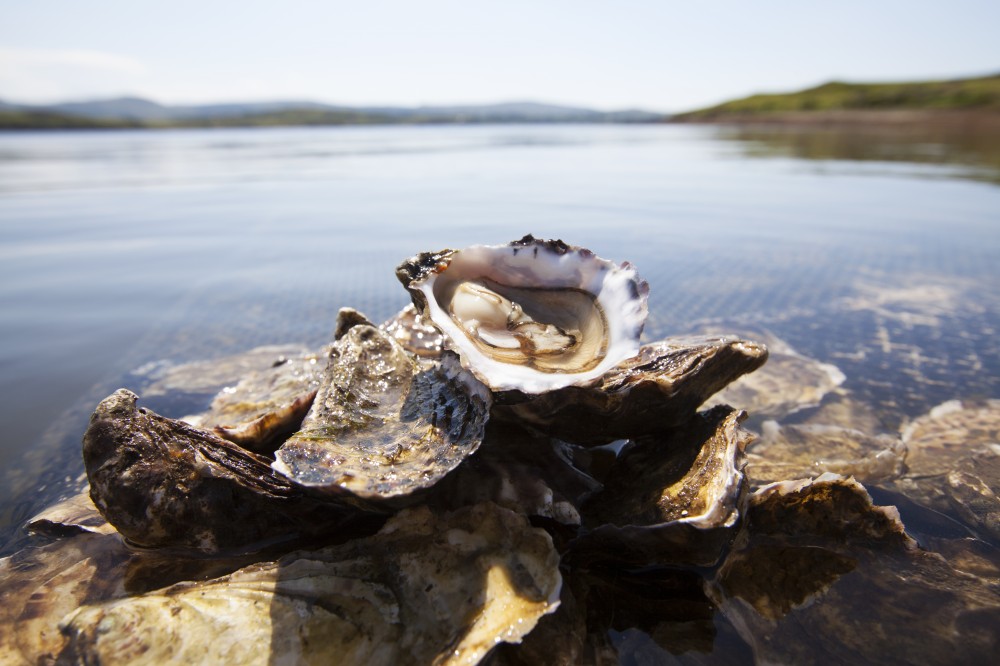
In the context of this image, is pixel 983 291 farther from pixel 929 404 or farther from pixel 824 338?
pixel 929 404

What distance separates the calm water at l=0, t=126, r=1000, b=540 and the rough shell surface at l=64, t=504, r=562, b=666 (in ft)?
4.74

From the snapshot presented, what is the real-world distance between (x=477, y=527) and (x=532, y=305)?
4.37ft

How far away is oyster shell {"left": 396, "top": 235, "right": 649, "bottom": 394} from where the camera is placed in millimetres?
2725

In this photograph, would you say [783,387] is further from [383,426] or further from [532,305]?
[383,426]

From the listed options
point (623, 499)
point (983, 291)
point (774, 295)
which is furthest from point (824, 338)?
point (623, 499)

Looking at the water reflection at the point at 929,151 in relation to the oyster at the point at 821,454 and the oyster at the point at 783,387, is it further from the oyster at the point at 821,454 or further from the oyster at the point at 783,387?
the oyster at the point at 821,454

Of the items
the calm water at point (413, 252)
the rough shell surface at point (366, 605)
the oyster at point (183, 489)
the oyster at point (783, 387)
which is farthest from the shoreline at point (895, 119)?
the oyster at point (183, 489)

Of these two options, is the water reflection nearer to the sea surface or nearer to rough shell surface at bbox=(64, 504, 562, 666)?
the sea surface

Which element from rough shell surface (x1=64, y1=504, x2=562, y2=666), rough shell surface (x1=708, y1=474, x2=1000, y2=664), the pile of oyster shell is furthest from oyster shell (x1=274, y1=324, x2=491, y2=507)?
rough shell surface (x1=708, y1=474, x2=1000, y2=664)

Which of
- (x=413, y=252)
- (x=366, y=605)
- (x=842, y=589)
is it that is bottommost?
(x=413, y=252)

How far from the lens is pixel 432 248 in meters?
7.73

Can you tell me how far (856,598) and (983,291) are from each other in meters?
5.48

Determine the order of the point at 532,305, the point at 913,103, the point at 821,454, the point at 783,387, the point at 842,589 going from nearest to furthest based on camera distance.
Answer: the point at 842,589 < the point at 532,305 < the point at 821,454 < the point at 783,387 < the point at 913,103

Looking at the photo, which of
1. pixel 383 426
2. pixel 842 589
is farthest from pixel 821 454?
pixel 383 426
